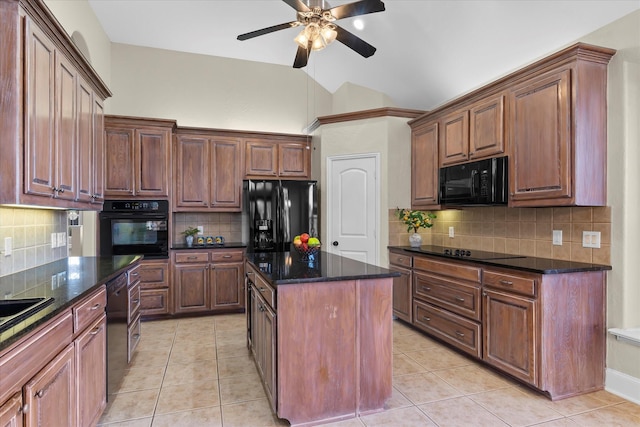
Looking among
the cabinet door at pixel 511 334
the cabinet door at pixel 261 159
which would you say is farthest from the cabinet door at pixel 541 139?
the cabinet door at pixel 261 159

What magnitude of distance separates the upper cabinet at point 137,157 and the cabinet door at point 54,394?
3.06 m

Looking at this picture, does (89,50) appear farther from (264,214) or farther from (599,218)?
(599,218)

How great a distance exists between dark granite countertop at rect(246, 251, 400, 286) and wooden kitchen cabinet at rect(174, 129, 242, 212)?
200 cm

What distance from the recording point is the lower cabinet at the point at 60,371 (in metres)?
1.20

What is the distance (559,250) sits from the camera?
9.76 feet

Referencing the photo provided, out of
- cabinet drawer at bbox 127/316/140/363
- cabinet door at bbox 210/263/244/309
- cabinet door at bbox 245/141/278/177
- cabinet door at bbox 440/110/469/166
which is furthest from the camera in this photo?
cabinet door at bbox 245/141/278/177

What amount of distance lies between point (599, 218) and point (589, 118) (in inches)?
29.1

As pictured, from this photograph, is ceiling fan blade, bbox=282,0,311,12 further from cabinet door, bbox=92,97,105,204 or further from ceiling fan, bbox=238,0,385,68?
cabinet door, bbox=92,97,105,204

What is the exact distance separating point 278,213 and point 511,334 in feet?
9.68

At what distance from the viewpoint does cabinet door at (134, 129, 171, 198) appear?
4.39m

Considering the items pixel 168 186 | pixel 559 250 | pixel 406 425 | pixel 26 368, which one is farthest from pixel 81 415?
pixel 559 250

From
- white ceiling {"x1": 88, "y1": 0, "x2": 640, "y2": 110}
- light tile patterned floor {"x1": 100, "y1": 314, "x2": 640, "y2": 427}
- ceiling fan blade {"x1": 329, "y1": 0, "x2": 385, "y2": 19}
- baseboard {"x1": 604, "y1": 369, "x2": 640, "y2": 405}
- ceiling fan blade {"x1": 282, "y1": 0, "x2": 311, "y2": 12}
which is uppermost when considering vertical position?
white ceiling {"x1": 88, "y1": 0, "x2": 640, "y2": 110}

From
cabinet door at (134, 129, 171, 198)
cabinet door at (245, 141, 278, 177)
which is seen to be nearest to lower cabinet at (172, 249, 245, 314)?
cabinet door at (134, 129, 171, 198)

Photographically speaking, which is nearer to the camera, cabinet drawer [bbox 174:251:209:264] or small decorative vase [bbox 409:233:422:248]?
small decorative vase [bbox 409:233:422:248]
